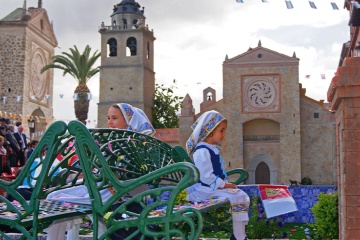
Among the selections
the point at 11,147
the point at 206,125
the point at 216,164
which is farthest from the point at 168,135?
the point at 216,164

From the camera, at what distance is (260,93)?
3844 centimetres

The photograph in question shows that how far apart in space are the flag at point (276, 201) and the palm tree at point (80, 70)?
2676 centimetres

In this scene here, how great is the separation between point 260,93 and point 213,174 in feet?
114

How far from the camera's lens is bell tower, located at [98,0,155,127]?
141 ft

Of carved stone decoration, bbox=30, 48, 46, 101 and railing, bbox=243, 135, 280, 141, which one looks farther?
carved stone decoration, bbox=30, 48, 46, 101

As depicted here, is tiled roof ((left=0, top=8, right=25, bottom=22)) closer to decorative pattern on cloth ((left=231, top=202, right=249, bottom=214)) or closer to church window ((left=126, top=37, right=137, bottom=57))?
church window ((left=126, top=37, right=137, bottom=57))

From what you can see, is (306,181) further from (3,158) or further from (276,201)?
(276,201)

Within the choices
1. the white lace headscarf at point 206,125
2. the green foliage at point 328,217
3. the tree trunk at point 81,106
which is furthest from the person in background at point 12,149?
the tree trunk at point 81,106

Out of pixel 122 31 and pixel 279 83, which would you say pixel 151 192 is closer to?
pixel 279 83

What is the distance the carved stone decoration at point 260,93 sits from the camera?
125 ft

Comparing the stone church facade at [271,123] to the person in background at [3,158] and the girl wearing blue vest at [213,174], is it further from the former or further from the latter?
the girl wearing blue vest at [213,174]

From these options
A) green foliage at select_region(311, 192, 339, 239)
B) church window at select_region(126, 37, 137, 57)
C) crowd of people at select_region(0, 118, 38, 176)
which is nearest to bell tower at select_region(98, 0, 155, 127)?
Answer: church window at select_region(126, 37, 137, 57)

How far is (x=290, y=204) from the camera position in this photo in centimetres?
481

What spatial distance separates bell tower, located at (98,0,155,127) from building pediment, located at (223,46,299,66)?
7.86m
